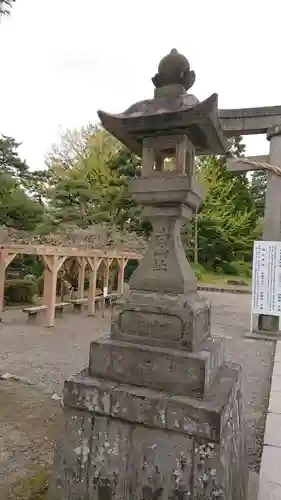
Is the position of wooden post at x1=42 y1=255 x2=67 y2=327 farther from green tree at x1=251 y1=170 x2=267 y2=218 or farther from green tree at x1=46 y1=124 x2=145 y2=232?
green tree at x1=251 y1=170 x2=267 y2=218

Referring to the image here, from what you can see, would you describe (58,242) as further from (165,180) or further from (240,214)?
(240,214)

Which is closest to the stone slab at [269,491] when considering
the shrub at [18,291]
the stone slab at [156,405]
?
the stone slab at [156,405]

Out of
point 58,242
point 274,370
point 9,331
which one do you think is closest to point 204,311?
point 274,370

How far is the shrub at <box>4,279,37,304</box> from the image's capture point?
12242mm

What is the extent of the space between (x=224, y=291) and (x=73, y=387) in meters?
17.0

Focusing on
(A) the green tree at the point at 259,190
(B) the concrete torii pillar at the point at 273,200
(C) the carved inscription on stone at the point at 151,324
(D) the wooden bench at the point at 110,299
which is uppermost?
(A) the green tree at the point at 259,190

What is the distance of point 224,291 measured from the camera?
1830 cm

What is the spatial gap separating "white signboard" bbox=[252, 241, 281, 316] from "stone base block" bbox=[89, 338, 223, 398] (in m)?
5.19

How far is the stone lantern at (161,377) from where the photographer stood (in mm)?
1840

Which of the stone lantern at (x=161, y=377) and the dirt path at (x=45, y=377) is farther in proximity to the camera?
the dirt path at (x=45, y=377)

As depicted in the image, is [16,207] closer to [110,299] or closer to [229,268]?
[110,299]

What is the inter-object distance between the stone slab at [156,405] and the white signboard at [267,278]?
206 inches

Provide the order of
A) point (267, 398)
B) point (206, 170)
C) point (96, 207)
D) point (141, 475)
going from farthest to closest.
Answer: point (206, 170) < point (96, 207) < point (267, 398) < point (141, 475)

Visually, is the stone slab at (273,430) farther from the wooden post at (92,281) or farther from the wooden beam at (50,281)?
the wooden post at (92,281)
